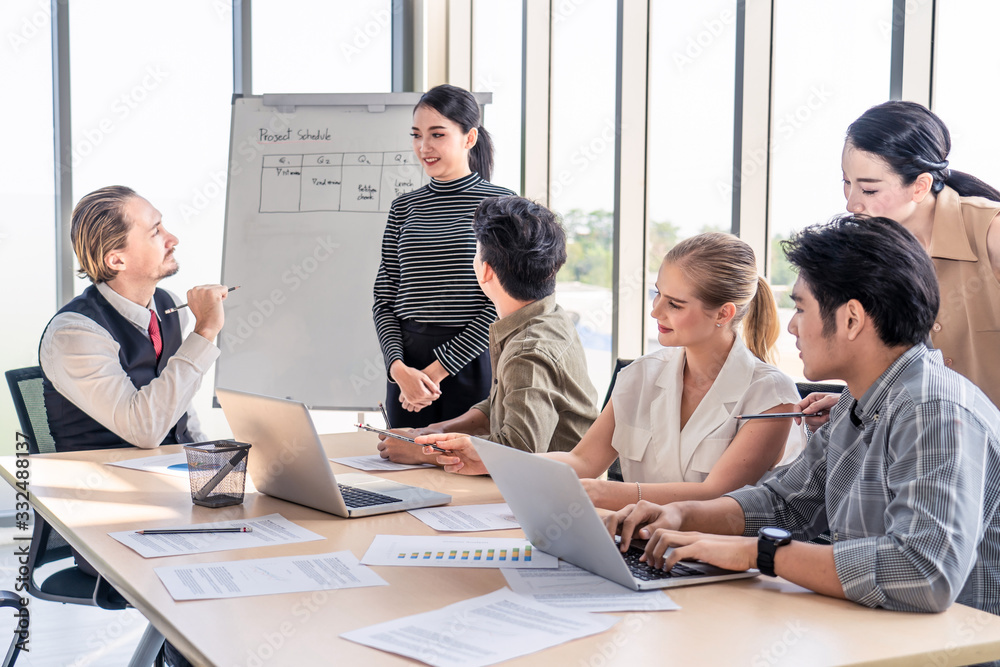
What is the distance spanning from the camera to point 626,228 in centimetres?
319

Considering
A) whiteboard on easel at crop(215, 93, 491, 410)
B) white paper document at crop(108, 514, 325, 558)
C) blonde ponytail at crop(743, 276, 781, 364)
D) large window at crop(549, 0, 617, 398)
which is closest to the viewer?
white paper document at crop(108, 514, 325, 558)

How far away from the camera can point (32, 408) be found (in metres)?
2.21

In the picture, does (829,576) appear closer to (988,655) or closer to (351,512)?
(988,655)

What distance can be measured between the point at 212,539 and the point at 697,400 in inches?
37.7

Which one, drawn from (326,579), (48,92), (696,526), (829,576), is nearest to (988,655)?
(829,576)

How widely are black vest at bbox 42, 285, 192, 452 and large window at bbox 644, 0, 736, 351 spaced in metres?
1.62

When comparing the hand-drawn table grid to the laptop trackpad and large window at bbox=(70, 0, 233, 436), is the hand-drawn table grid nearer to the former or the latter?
large window at bbox=(70, 0, 233, 436)

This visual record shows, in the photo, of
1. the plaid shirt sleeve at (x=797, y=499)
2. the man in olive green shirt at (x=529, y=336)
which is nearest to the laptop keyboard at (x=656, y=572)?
the plaid shirt sleeve at (x=797, y=499)

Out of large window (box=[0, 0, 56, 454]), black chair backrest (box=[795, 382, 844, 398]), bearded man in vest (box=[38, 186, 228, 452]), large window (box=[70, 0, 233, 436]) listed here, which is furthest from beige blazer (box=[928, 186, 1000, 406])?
large window (box=[0, 0, 56, 454])

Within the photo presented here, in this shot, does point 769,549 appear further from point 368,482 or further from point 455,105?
point 455,105

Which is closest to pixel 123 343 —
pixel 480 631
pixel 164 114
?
pixel 480 631

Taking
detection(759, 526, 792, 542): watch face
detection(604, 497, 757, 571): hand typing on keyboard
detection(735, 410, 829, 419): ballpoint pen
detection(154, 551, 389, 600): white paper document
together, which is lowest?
detection(154, 551, 389, 600): white paper document

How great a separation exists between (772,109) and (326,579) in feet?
6.81

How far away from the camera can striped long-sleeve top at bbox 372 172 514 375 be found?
277 cm
